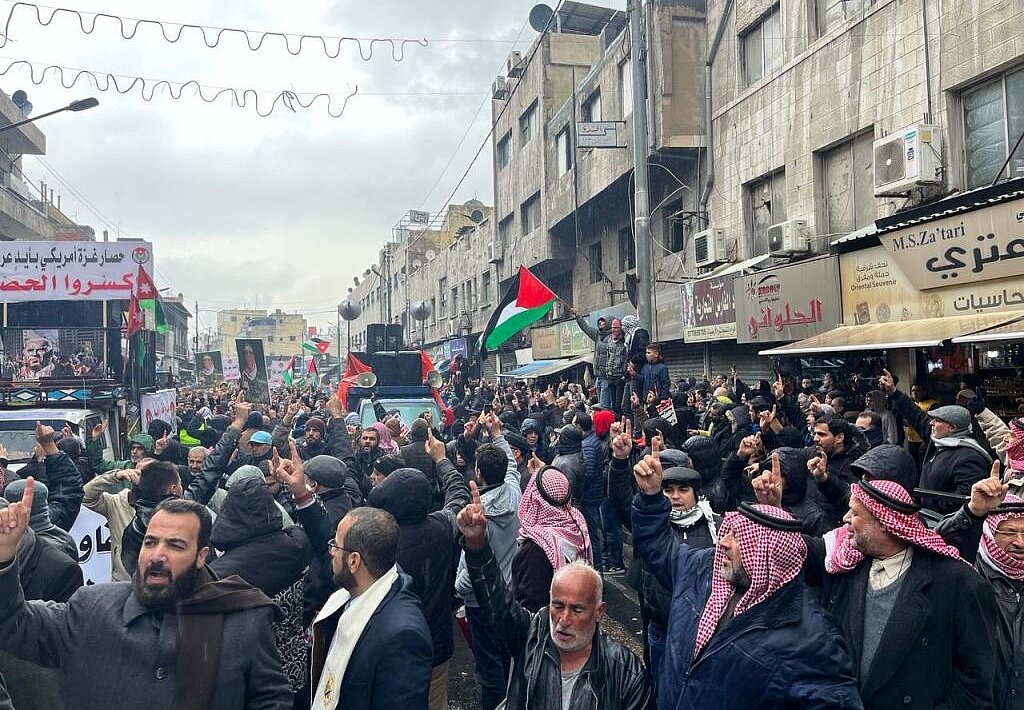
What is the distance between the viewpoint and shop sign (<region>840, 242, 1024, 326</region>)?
26.0 feet

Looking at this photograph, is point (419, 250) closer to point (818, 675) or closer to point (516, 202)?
point (516, 202)

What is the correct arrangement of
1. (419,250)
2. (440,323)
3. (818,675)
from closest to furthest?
(818,675)
(440,323)
(419,250)

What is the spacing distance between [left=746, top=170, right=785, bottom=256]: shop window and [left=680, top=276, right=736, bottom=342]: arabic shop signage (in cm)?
96

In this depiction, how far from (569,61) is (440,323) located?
17.8 meters

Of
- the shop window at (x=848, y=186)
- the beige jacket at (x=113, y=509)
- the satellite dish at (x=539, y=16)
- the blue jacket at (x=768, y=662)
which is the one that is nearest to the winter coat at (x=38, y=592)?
the beige jacket at (x=113, y=509)

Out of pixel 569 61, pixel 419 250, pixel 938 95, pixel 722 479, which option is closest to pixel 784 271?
pixel 938 95

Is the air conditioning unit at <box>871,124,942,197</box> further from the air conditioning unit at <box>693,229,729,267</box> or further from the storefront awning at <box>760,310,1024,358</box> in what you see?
the air conditioning unit at <box>693,229,729,267</box>

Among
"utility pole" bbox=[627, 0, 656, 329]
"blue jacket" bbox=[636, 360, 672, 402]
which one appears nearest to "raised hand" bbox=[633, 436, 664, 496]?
"blue jacket" bbox=[636, 360, 672, 402]

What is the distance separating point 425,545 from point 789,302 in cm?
905

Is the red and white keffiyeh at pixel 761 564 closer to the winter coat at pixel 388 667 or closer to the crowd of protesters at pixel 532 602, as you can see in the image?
the crowd of protesters at pixel 532 602

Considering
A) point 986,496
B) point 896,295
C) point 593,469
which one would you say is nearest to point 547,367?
point 896,295

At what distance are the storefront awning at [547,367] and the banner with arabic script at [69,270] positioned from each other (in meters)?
10.6

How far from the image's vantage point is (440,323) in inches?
1491

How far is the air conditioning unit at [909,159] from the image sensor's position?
29.3ft
